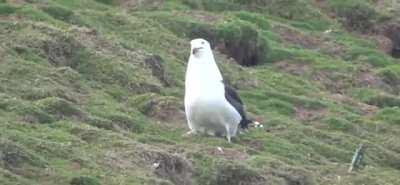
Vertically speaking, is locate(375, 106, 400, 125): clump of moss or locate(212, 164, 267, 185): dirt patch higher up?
locate(212, 164, 267, 185): dirt patch

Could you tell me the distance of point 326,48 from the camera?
3250cm

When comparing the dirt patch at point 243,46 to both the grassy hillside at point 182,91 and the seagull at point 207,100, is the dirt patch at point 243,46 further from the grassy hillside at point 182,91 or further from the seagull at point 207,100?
the seagull at point 207,100

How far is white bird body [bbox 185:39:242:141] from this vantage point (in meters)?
17.9

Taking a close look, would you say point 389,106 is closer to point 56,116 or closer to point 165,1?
point 165,1

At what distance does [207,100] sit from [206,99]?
19 millimetres

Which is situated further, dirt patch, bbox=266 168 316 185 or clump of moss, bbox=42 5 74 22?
clump of moss, bbox=42 5 74 22

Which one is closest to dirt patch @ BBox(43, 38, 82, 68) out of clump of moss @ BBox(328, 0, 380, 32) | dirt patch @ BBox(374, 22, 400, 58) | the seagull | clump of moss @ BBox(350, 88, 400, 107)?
the seagull

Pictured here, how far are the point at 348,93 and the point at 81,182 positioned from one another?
48.6ft

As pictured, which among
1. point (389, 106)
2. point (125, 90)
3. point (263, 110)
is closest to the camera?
point (125, 90)

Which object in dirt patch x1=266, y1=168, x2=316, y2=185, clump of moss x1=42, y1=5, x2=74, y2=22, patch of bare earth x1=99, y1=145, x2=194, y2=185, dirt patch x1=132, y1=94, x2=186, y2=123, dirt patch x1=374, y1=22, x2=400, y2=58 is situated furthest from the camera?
dirt patch x1=374, y1=22, x2=400, y2=58

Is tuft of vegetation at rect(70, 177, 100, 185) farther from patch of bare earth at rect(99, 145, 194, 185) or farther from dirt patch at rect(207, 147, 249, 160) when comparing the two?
dirt patch at rect(207, 147, 249, 160)

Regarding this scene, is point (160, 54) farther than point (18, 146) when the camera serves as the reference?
Yes

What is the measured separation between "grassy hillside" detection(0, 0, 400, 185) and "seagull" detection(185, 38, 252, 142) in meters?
0.29

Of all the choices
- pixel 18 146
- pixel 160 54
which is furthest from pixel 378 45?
pixel 18 146
